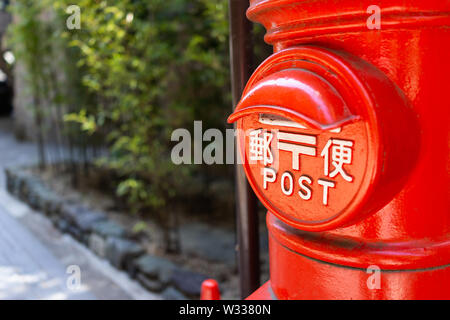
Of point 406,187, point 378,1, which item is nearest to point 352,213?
point 406,187

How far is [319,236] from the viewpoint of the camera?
1.09m

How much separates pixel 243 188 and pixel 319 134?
→ 3.19 feet

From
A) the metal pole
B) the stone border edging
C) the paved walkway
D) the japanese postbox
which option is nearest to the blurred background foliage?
the stone border edging

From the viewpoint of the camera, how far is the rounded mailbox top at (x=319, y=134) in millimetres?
878

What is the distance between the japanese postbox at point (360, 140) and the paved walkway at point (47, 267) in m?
2.55

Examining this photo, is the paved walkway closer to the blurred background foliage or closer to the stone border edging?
the stone border edging

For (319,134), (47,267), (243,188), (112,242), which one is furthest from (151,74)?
(319,134)

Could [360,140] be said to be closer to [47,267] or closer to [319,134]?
[319,134]

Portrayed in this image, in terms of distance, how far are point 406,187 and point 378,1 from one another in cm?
43

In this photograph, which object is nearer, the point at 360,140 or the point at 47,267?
the point at 360,140

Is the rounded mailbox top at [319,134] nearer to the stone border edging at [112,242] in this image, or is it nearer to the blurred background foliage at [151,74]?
the stone border edging at [112,242]

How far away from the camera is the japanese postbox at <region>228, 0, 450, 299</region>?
894 millimetres

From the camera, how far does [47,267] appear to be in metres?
3.87

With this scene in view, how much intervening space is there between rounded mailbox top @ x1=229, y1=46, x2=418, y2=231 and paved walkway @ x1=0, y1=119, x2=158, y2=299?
256 centimetres
